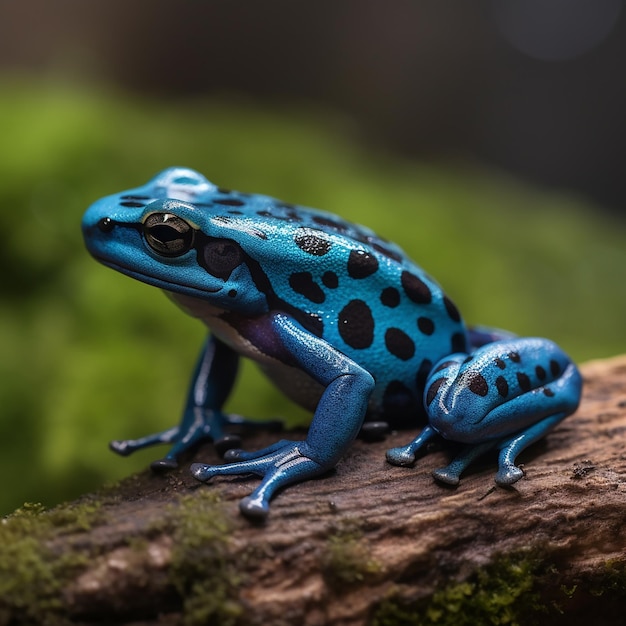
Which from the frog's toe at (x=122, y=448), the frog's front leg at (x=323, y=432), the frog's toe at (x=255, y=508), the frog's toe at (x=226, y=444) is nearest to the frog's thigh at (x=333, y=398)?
the frog's front leg at (x=323, y=432)

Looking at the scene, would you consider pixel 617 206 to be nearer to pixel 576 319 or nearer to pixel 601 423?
pixel 576 319

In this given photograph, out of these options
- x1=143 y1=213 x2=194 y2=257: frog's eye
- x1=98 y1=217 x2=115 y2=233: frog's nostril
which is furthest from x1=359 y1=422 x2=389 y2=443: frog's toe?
x1=98 y1=217 x2=115 y2=233: frog's nostril

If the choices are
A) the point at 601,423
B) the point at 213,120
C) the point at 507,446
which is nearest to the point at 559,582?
the point at 507,446

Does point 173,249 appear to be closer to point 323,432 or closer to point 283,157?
point 323,432

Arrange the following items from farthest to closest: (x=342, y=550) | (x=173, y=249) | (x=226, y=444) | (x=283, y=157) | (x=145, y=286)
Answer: (x=283, y=157)
(x=145, y=286)
(x=226, y=444)
(x=173, y=249)
(x=342, y=550)

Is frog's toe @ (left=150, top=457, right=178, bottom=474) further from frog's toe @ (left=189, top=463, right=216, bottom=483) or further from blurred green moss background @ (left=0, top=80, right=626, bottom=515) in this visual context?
blurred green moss background @ (left=0, top=80, right=626, bottom=515)

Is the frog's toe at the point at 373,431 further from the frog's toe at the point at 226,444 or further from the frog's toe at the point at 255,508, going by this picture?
the frog's toe at the point at 255,508

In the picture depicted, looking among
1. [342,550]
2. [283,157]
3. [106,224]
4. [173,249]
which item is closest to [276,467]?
[342,550]
